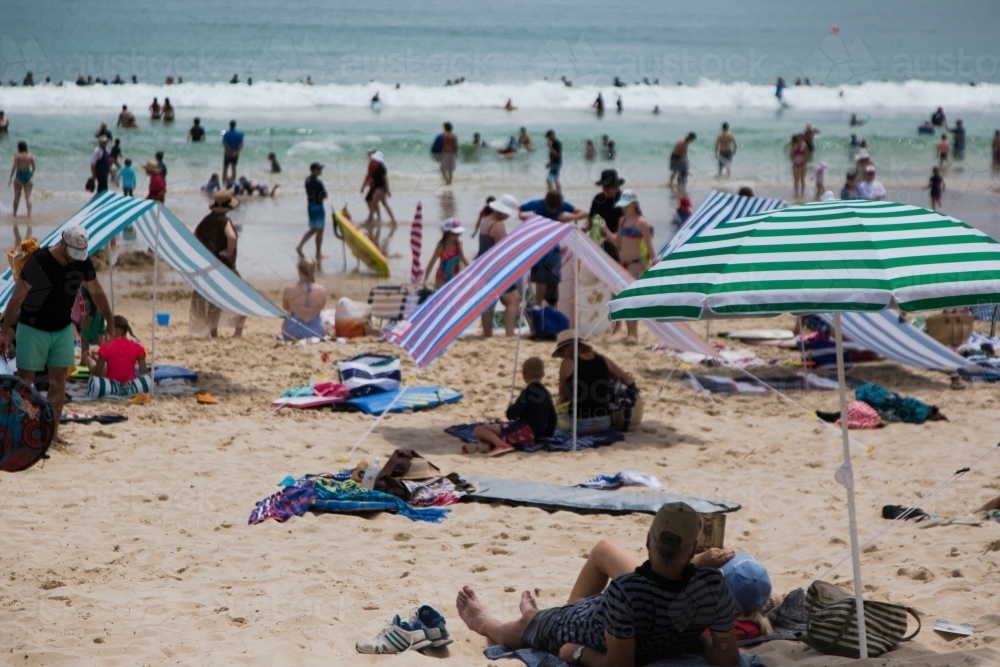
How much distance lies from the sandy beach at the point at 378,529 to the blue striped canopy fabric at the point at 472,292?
702 millimetres

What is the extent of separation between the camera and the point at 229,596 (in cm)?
430

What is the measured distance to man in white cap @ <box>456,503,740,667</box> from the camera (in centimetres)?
324

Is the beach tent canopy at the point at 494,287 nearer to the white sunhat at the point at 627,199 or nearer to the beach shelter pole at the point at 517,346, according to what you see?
the beach shelter pole at the point at 517,346

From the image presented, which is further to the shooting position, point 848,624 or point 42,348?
point 42,348

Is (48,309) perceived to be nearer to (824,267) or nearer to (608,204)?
(824,267)

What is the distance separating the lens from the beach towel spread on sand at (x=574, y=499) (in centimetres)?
550

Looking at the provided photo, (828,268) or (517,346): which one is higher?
(828,268)

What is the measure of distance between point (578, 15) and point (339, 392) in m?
74.0

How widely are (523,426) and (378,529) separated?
5.80ft

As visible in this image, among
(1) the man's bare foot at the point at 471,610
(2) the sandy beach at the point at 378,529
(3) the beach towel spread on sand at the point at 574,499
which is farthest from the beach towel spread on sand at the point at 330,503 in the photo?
(1) the man's bare foot at the point at 471,610

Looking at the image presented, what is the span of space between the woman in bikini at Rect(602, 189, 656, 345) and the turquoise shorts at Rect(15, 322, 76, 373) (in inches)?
204

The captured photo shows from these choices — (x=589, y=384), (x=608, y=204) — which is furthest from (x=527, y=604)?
(x=608, y=204)

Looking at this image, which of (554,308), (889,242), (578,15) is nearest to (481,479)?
(889,242)

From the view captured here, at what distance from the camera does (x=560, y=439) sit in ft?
22.6
